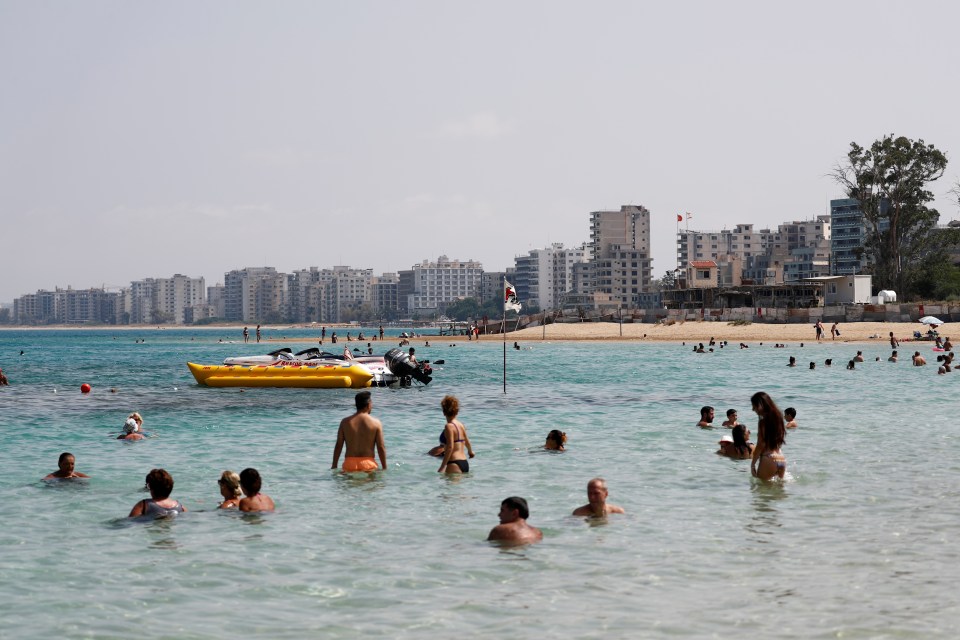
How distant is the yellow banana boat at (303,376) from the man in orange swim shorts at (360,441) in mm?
23981

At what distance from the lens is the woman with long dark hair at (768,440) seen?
14.4 m

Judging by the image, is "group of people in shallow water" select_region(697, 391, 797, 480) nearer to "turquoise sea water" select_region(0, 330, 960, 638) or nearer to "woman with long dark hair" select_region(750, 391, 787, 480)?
"woman with long dark hair" select_region(750, 391, 787, 480)

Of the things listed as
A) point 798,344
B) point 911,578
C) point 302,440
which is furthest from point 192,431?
point 798,344

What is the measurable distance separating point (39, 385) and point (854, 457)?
129 ft

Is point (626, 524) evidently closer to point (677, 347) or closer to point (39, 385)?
point (39, 385)

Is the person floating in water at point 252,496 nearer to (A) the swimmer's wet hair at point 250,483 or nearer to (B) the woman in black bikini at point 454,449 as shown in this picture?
(A) the swimmer's wet hair at point 250,483

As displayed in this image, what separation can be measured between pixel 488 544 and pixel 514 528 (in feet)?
1.11

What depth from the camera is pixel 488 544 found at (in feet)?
37.3

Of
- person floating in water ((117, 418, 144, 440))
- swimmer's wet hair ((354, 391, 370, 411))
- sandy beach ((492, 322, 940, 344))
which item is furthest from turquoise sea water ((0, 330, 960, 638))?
sandy beach ((492, 322, 940, 344))

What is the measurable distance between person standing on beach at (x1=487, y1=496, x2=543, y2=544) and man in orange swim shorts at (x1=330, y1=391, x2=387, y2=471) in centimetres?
454

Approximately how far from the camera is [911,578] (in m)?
9.80

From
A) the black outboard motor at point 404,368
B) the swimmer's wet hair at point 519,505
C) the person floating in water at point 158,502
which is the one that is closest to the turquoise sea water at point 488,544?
the person floating in water at point 158,502

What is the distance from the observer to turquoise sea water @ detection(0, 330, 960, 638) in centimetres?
871

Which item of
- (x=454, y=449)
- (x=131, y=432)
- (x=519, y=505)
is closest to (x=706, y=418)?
(x=454, y=449)
